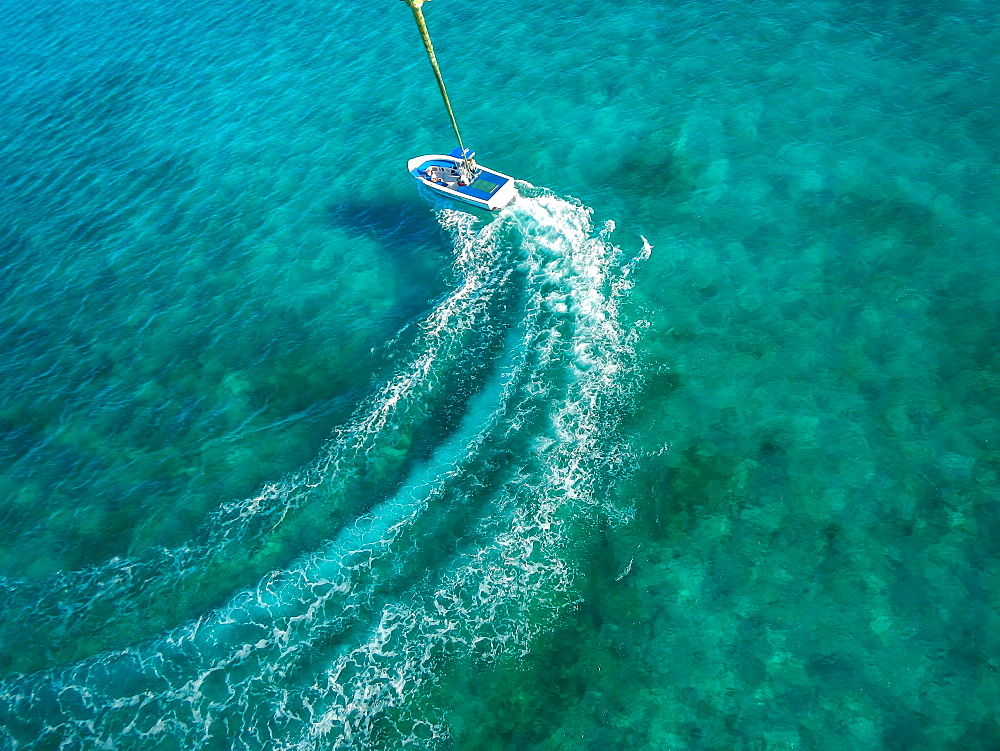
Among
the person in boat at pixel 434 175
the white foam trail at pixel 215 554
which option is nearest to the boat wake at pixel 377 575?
the white foam trail at pixel 215 554

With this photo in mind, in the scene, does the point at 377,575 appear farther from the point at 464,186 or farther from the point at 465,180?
the point at 465,180

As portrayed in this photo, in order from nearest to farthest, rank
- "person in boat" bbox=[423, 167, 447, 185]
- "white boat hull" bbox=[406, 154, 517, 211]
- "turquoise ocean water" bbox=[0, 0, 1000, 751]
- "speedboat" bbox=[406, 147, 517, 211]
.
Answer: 1. "turquoise ocean water" bbox=[0, 0, 1000, 751]
2. "white boat hull" bbox=[406, 154, 517, 211]
3. "speedboat" bbox=[406, 147, 517, 211]
4. "person in boat" bbox=[423, 167, 447, 185]

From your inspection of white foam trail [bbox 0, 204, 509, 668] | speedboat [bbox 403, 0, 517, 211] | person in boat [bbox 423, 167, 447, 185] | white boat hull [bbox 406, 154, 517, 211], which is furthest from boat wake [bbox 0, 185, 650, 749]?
person in boat [bbox 423, 167, 447, 185]

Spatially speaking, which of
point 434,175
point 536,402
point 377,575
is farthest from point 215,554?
point 434,175

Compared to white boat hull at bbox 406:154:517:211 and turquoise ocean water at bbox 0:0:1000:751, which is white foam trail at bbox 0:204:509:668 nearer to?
turquoise ocean water at bbox 0:0:1000:751

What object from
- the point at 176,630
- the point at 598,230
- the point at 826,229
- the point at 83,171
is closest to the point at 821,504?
the point at 826,229

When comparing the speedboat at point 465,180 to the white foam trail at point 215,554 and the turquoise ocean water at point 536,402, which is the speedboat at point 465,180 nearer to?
the turquoise ocean water at point 536,402

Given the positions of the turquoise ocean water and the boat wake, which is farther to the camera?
the boat wake
